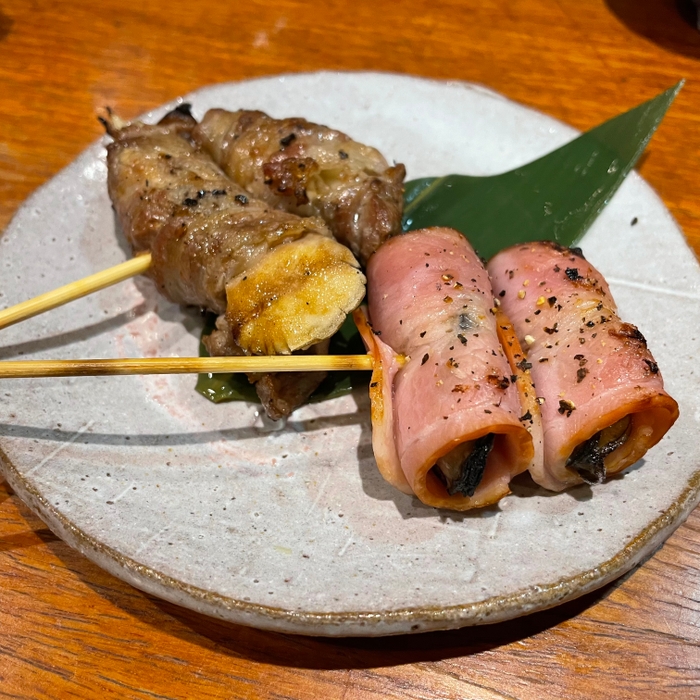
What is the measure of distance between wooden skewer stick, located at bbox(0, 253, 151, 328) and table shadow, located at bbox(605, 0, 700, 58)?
178 inches

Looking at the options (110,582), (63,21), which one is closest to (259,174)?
(110,582)

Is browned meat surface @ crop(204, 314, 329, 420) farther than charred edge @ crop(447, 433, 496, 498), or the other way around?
browned meat surface @ crop(204, 314, 329, 420)

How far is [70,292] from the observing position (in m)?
2.73

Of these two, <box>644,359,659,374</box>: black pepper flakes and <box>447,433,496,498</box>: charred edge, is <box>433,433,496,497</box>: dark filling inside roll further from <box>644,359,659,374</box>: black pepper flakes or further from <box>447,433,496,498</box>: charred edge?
<box>644,359,659,374</box>: black pepper flakes

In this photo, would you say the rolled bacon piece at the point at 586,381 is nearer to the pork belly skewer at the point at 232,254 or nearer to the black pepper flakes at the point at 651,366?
the black pepper flakes at the point at 651,366

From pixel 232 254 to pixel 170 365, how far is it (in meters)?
0.59

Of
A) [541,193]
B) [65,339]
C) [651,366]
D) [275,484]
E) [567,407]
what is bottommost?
[275,484]

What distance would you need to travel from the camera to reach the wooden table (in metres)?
2.15

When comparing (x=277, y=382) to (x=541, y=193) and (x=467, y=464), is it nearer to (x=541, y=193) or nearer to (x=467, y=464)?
(x=467, y=464)

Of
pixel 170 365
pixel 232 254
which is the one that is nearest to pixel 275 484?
pixel 170 365

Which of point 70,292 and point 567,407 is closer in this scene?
point 567,407

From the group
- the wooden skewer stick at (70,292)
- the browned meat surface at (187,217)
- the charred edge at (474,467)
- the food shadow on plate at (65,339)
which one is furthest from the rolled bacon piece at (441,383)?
the food shadow on plate at (65,339)

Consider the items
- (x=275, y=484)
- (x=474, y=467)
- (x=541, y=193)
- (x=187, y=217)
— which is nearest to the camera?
(x=474, y=467)

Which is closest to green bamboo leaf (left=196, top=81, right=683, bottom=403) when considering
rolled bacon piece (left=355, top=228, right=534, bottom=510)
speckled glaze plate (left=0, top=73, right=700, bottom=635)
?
speckled glaze plate (left=0, top=73, right=700, bottom=635)
